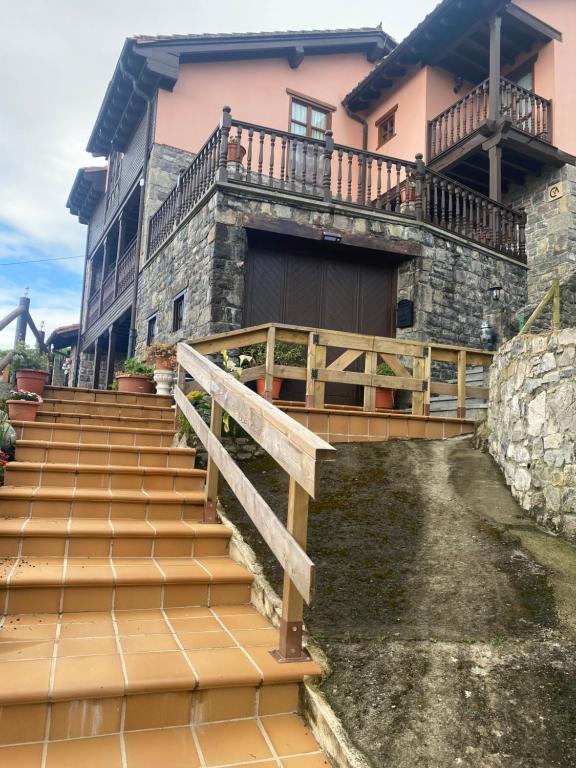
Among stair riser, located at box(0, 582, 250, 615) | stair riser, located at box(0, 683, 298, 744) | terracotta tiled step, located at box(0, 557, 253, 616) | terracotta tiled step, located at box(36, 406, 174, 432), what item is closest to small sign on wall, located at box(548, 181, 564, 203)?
terracotta tiled step, located at box(36, 406, 174, 432)

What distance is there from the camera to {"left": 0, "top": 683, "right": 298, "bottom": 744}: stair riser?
2074mm

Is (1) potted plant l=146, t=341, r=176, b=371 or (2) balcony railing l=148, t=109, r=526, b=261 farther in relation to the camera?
(2) balcony railing l=148, t=109, r=526, b=261

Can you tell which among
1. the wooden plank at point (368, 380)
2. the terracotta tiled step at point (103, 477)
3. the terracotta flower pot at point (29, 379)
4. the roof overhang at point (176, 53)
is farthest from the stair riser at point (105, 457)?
Result: the roof overhang at point (176, 53)

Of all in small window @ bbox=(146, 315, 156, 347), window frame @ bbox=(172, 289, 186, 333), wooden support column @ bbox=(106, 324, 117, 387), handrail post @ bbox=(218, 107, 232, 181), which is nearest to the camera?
handrail post @ bbox=(218, 107, 232, 181)

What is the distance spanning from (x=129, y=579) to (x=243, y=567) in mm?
712

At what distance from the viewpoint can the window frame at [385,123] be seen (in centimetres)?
1368

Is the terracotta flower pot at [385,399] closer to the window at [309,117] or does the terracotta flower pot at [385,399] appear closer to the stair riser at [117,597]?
the stair riser at [117,597]

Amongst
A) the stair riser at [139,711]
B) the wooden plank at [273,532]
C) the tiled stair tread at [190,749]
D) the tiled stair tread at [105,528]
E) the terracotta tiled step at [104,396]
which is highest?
the terracotta tiled step at [104,396]

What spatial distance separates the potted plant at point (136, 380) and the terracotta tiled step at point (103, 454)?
3481 mm

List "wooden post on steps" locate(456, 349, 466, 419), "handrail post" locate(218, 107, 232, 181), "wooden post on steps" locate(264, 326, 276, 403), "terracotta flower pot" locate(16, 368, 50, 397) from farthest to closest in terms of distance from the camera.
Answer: "handrail post" locate(218, 107, 232, 181) → "wooden post on steps" locate(456, 349, 466, 419) → "terracotta flower pot" locate(16, 368, 50, 397) → "wooden post on steps" locate(264, 326, 276, 403)

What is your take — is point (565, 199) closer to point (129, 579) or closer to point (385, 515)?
point (385, 515)

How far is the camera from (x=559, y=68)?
11.6 m

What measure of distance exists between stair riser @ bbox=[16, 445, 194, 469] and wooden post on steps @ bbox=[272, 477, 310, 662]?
107 inches

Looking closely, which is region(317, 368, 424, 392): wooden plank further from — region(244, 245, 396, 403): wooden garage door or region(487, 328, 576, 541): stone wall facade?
region(244, 245, 396, 403): wooden garage door
